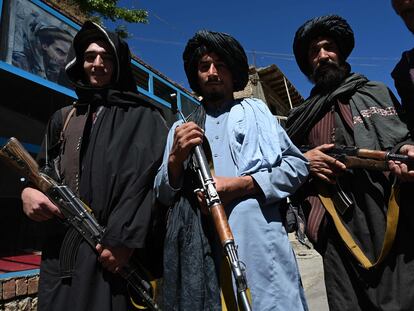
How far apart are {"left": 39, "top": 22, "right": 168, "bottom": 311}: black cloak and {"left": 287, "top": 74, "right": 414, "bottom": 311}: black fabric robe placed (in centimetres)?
110

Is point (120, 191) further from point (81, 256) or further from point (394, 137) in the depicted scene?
point (394, 137)

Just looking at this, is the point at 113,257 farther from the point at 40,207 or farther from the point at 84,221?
the point at 40,207

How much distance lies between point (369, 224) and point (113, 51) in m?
1.93

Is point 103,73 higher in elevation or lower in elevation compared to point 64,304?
higher

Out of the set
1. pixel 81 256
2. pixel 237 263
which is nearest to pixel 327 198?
pixel 237 263

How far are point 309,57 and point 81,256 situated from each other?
6.76 feet

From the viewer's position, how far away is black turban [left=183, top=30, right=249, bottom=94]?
6.95 feet

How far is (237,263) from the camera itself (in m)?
1.39

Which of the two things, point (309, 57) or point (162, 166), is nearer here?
point (162, 166)

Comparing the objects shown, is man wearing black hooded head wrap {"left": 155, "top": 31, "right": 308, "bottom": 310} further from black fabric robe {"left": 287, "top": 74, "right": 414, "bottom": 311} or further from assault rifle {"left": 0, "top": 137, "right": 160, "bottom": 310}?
black fabric robe {"left": 287, "top": 74, "right": 414, "bottom": 311}

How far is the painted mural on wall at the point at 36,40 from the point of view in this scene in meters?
4.18

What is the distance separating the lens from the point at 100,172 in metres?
1.92

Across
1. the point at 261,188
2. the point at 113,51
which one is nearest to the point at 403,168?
the point at 261,188

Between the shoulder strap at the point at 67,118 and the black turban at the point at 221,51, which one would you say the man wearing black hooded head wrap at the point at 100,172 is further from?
the black turban at the point at 221,51
